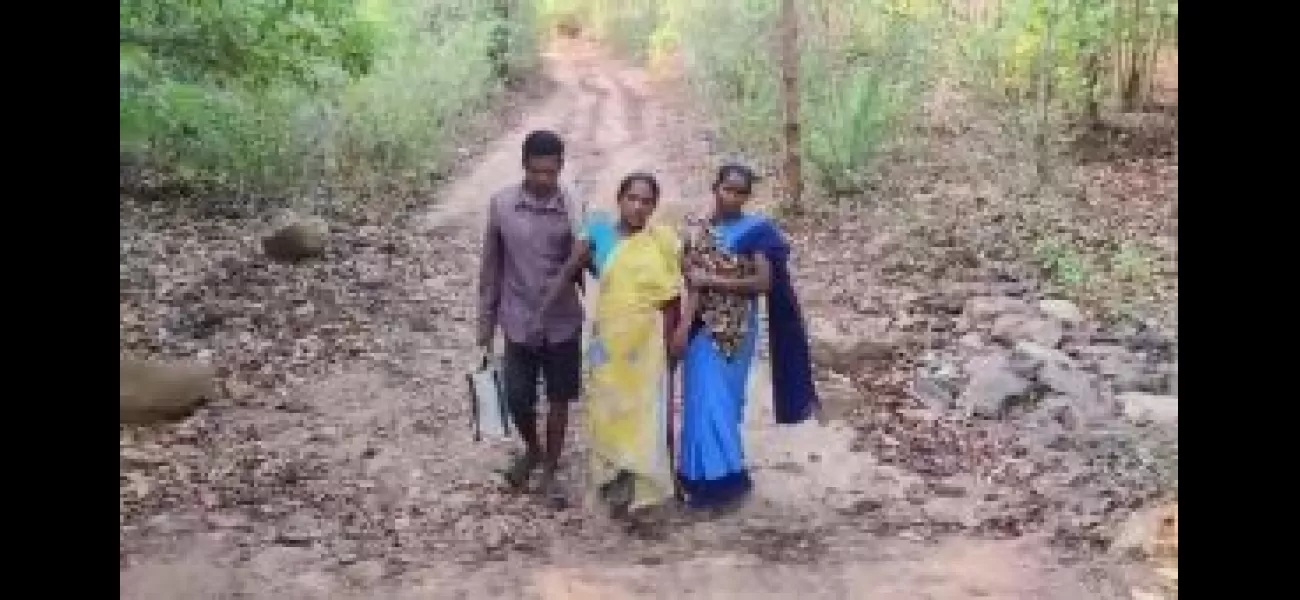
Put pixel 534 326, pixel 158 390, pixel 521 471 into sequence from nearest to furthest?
1. pixel 534 326
2. pixel 521 471
3. pixel 158 390

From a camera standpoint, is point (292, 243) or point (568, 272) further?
point (292, 243)

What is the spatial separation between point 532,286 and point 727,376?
913mm

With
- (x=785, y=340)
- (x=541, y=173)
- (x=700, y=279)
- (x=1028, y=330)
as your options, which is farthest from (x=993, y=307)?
(x=541, y=173)

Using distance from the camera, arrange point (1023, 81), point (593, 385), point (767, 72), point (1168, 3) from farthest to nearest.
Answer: point (767, 72)
point (1023, 81)
point (1168, 3)
point (593, 385)

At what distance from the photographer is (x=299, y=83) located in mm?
8219

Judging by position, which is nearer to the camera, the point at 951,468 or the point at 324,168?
the point at 951,468

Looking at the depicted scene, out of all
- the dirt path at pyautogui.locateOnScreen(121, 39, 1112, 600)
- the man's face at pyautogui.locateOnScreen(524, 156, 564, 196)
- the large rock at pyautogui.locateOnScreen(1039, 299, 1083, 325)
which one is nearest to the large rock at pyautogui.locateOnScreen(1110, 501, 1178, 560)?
the dirt path at pyautogui.locateOnScreen(121, 39, 1112, 600)

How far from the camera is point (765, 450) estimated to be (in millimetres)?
6699

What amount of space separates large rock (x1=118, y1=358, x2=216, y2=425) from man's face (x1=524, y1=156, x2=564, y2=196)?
2505mm

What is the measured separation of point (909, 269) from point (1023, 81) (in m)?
4.73

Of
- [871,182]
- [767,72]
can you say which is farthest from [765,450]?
[767,72]

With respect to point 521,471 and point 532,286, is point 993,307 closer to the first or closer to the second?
point 521,471
